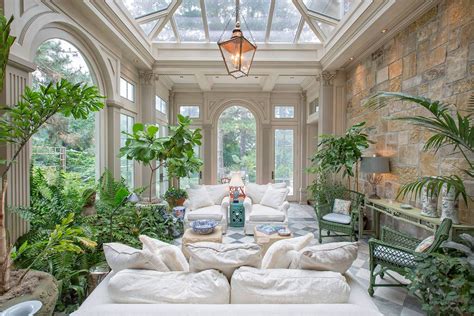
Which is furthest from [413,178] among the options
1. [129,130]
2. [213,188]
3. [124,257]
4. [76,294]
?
[129,130]

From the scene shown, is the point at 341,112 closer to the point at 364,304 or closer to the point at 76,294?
the point at 364,304

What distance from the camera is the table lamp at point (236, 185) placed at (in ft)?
15.1

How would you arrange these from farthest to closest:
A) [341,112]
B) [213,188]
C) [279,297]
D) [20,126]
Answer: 1. [341,112]
2. [213,188]
3. [20,126]
4. [279,297]

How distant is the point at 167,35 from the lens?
17.4 ft

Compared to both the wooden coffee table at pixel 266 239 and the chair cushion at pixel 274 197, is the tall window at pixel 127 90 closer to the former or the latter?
the chair cushion at pixel 274 197

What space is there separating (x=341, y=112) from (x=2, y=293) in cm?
602

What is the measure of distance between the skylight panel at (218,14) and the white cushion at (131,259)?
15.5ft

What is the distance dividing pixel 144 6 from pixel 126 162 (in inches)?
118

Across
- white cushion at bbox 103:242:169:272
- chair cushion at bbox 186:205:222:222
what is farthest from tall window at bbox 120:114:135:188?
white cushion at bbox 103:242:169:272

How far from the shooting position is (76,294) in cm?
238

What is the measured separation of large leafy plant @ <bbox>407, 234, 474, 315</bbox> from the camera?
1867 millimetres

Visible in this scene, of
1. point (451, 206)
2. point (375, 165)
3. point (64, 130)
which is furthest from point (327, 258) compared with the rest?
point (64, 130)

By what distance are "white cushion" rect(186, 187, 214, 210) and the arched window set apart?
1.75 m

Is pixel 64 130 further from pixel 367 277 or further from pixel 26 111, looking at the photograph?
pixel 367 277
